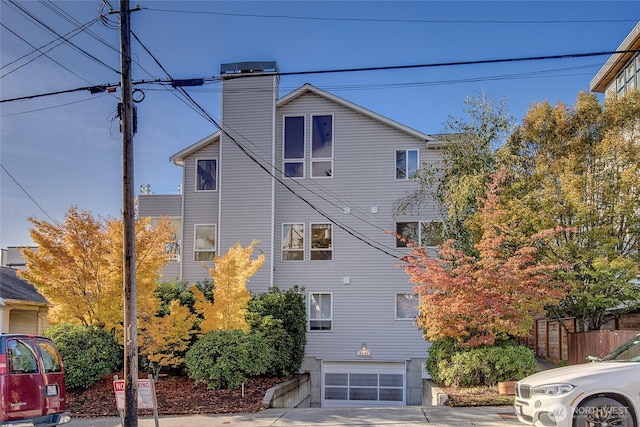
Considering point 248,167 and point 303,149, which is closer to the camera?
point 248,167

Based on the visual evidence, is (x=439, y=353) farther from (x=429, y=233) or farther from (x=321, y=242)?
(x=321, y=242)

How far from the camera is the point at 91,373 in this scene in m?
16.1

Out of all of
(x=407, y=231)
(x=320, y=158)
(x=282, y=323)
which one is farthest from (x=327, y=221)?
(x=282, y=323)

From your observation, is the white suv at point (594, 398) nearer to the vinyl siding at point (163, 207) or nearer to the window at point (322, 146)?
the window at point (322, 146)

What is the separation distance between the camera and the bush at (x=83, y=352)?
15930 mm

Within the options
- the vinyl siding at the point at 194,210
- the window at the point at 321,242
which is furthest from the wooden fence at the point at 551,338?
the vinyl siding at the point at 194,210

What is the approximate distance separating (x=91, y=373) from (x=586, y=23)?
15.1 metres

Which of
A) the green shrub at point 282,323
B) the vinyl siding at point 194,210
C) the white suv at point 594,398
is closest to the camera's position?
the white suv at point 594,398

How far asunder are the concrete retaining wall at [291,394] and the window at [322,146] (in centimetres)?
789

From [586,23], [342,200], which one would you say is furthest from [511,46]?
[342,200]

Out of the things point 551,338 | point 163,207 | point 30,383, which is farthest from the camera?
point 163,207

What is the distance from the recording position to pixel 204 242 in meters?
25.7

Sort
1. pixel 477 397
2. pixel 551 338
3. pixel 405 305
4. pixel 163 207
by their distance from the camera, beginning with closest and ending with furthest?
pixel 477 397
pixel 405 305
pixel 551 338
pixel 163 207

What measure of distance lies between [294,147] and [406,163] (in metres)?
4.49
